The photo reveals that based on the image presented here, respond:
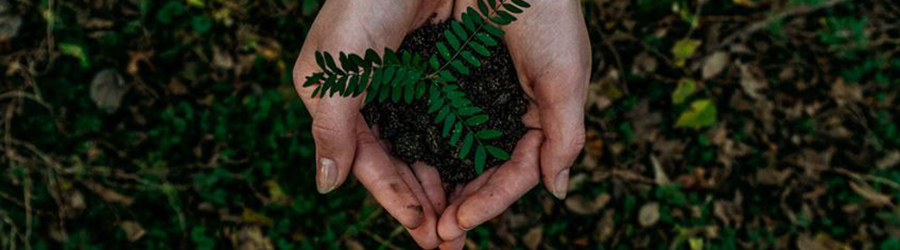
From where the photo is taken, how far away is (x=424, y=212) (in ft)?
8.69

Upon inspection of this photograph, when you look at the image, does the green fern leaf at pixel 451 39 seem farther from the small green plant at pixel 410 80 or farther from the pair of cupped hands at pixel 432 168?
the pair of cupped hands at pixel 432 168

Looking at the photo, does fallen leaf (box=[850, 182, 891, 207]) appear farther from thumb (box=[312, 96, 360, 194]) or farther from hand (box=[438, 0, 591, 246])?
thumb (box=[312, 96, 360, 194])

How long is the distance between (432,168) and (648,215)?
141 cm

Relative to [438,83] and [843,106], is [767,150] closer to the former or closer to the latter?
[843,106]

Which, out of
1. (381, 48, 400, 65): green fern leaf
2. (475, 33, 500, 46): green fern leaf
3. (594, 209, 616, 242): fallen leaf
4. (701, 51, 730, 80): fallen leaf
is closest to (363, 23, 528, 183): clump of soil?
(475, 33, 500, 46): green fern leaf

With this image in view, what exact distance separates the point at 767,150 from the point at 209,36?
9.86 ft

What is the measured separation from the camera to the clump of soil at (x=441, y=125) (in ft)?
8.59

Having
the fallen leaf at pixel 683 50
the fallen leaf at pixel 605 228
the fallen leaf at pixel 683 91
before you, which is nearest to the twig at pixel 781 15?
the fallen leaf at pixel 683 50

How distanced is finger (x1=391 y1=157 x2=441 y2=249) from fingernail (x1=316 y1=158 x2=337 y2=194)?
262 millimetres

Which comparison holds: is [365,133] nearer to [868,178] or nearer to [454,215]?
[454,215]

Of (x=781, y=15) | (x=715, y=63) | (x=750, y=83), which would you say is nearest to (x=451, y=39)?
(x=715, y=63)

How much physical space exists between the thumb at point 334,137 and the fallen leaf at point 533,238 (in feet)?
4.29

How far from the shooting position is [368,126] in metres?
2.74

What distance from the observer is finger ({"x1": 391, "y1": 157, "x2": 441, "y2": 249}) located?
2654 millimetres
